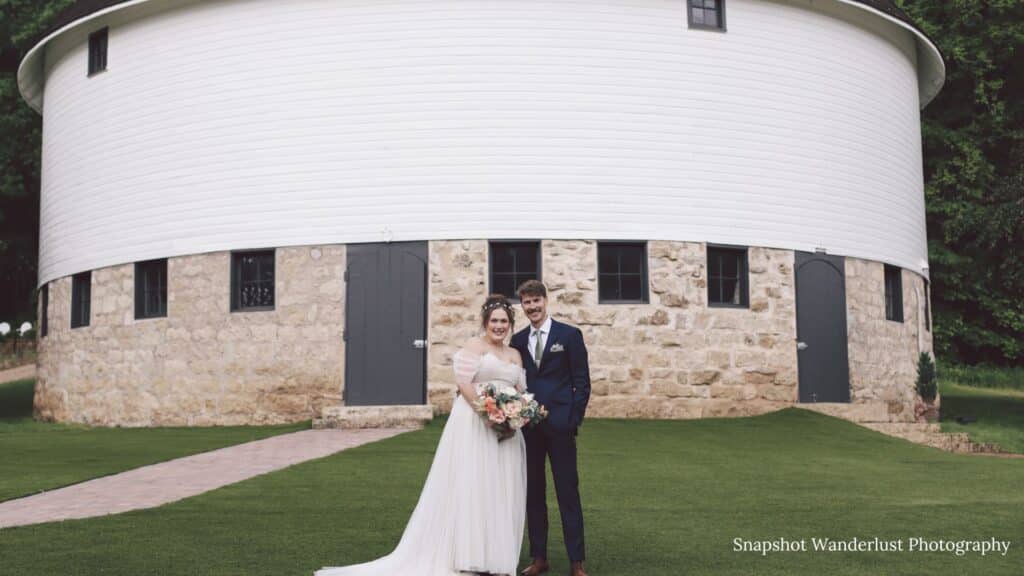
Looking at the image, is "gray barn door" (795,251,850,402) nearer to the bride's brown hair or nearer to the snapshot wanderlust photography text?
the snapshot wanderlust photography text

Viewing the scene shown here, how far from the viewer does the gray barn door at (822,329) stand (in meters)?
20.4

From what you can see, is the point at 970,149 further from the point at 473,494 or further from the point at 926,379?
the point at 473,494

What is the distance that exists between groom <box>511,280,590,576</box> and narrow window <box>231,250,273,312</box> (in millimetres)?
12877

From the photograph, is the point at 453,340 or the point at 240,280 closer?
the point at 453,340

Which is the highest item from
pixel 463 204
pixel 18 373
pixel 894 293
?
pixel 463 204

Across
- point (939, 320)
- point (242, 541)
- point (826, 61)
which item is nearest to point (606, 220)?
point (826, 61)

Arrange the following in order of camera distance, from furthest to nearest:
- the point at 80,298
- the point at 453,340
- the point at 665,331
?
the point at 80,298 → the point at 665,331 → the point at 453,340

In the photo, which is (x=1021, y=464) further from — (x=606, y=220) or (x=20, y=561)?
(x=20, y=561)

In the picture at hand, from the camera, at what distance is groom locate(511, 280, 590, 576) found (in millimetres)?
7383

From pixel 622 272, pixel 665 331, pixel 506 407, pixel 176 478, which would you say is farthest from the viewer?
pixel 622 272

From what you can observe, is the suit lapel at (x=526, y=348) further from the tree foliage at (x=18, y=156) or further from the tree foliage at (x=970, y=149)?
the tree foliage at (x=18, y=156)

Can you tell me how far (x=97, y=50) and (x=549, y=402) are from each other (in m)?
17.9

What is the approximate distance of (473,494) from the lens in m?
7.26

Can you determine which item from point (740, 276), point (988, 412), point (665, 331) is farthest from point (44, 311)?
point (988, 412)
